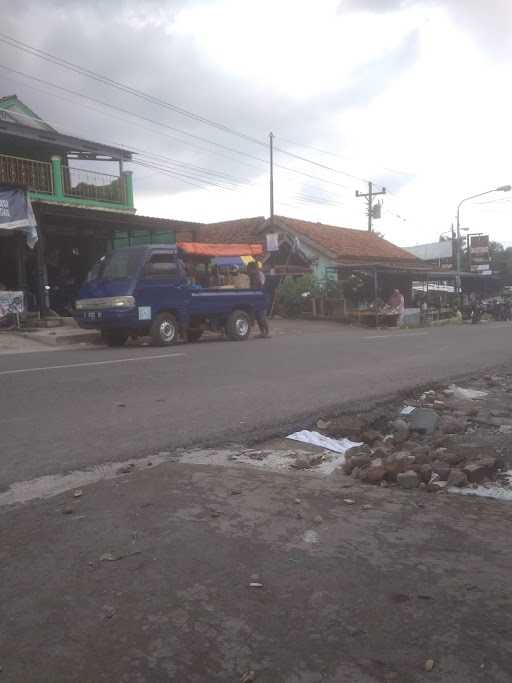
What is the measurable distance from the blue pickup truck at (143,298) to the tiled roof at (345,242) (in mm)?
15108

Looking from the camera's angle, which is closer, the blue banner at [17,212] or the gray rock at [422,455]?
the gray rock at [422,455]

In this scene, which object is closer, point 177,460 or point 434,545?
point 434,545

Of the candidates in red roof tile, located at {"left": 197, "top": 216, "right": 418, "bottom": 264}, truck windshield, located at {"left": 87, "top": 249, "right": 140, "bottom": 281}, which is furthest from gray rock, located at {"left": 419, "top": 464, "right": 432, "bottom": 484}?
red roof tile, located at {"left": 197, "top": 216, "right": 418, "bottom": 264}

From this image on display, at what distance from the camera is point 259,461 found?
490 cm

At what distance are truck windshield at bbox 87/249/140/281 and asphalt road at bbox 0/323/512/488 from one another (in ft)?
5.76

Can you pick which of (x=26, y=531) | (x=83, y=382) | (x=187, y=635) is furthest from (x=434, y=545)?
(x=83, y=382)

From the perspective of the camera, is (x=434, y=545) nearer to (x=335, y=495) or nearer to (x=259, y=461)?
(x=335, y=495)

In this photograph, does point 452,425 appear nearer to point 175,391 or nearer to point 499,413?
point 499,413

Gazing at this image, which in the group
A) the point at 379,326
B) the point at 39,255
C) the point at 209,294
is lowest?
the point at 379,326

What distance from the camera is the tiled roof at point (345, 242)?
2912cm

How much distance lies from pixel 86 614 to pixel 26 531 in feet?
3.38

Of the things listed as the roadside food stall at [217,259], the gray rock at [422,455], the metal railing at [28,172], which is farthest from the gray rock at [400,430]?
the metal railing at [28,172]

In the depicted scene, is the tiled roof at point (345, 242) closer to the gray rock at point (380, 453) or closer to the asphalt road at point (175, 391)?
the asphalt road at point (175, 391)

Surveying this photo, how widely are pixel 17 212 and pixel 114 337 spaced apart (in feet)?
15.2
